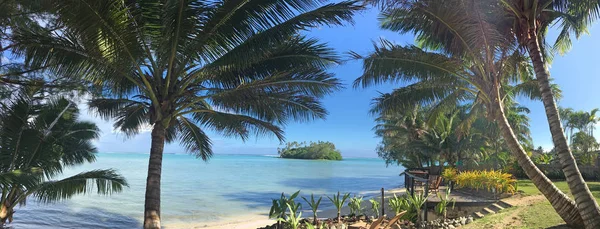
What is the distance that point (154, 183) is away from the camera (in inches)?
269

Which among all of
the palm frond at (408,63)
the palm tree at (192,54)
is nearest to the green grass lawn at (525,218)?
the palm frond at (408,63)

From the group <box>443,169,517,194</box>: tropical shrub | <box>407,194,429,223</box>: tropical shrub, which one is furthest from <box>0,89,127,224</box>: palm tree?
<box>443,169,517,194</box>: tropical shrub

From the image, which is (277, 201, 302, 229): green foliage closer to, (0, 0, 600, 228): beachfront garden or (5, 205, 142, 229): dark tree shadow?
(0, 0, 600, 228): beachfront garden

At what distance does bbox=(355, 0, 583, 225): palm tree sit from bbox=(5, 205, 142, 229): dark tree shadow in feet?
40.5

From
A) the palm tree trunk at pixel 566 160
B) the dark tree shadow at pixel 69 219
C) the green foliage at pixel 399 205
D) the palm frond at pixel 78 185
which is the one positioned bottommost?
the dark tree shadow at pixel 69 219

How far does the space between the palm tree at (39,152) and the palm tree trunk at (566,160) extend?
8.12 m

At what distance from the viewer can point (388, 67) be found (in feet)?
28.4

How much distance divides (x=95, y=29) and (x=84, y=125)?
7046 mm

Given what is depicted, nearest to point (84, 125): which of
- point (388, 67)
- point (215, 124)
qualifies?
point (215, 124)

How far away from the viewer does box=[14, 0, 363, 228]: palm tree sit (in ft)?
18.6

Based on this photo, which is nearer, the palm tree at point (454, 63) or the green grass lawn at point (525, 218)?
the palm tree at point (454, 63)

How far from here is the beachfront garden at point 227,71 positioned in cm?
591

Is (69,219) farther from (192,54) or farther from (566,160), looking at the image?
(566,160)

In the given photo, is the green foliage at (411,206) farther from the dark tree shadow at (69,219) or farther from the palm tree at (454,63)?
the dark tree shadow at (69,219)
